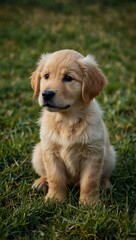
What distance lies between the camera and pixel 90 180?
3471mm

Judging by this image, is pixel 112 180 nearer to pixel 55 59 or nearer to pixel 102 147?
pixel 102 147

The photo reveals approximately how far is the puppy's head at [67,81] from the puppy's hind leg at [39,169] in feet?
2.38

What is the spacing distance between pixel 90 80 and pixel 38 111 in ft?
7.34

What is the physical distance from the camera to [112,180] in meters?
→ 4.04

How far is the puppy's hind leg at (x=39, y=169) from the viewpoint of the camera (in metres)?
3.80

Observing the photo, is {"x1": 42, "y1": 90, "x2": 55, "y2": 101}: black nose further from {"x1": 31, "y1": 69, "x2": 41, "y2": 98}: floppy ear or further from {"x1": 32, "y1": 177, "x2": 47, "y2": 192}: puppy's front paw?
{"x1": 32, "y1": 177, "x2": 47, "y2": 192}: puppy's front paw

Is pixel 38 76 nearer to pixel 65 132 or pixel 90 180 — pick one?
pixel 65 132

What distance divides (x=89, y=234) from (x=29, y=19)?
865 centimetres

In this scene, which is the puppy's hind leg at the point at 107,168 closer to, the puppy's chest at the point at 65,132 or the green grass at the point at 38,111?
the green grass at the point at 38,111

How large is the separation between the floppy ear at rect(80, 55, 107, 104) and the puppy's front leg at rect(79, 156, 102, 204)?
1.77ft

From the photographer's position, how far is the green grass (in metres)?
3.07

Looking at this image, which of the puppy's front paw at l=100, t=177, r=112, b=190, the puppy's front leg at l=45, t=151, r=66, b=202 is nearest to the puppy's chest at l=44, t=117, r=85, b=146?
the puppy's front leg at l=45, t=151, r=66, b=202

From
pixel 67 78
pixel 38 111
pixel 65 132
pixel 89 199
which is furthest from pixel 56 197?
pixel 38 111

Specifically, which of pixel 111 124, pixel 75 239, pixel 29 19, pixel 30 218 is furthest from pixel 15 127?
pixel 29 19
